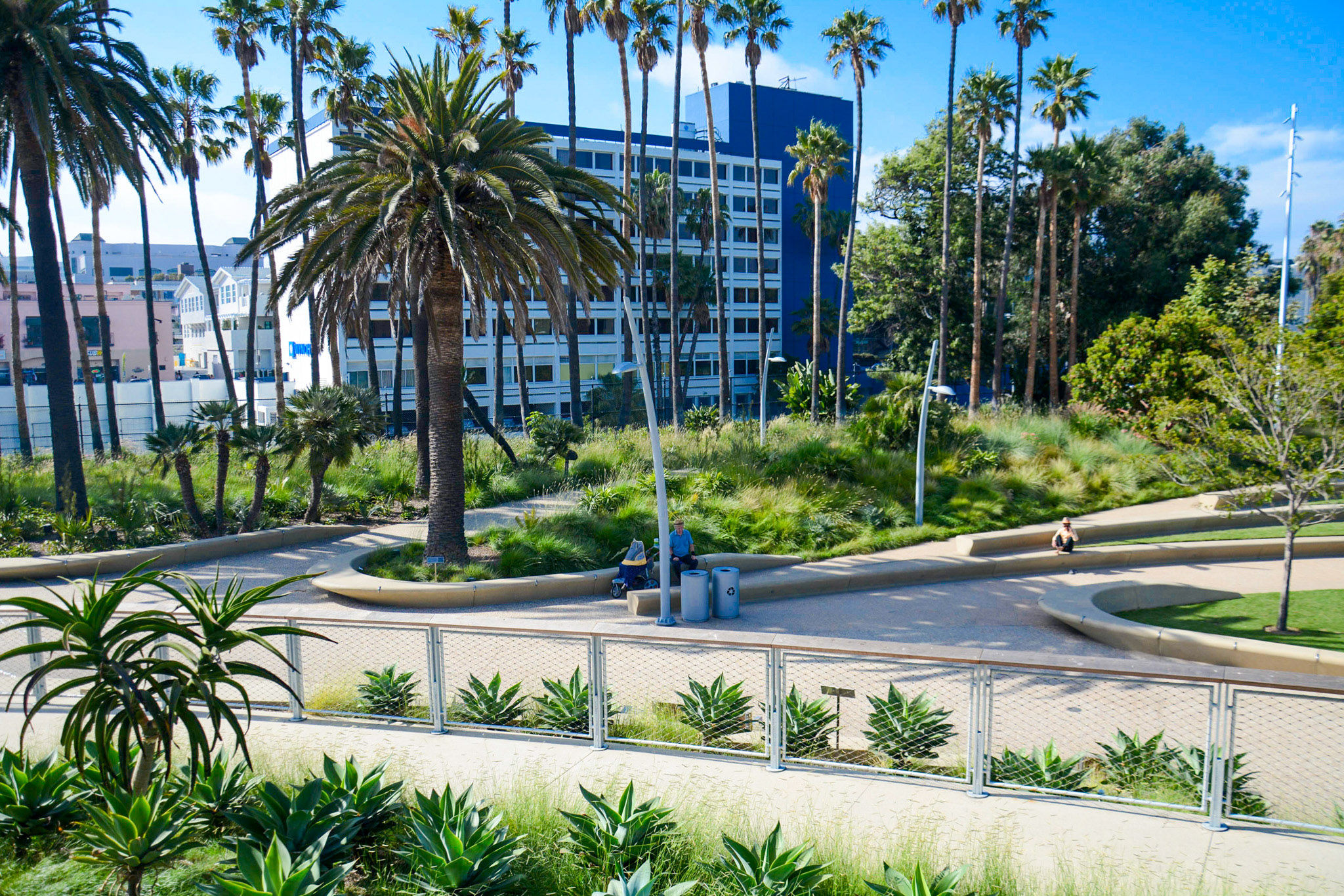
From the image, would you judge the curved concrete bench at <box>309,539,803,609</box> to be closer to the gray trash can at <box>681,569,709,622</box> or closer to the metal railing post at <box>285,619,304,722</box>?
the gray trash can at <box>681,569,709,622</box>

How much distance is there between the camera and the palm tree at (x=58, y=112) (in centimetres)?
1592

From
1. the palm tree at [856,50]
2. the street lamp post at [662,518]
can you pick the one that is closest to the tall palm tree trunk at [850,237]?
the palm tree at [856,50]

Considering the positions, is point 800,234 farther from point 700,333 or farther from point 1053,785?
point 1053,785

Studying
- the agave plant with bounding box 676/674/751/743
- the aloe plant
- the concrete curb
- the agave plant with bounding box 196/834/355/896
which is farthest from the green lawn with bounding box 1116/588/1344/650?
the agave plant with bounding box 196/834/355/896

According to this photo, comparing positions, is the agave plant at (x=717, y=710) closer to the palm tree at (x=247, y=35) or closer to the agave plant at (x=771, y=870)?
the agave plant at (x=771, y=870)

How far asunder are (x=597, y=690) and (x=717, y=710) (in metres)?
1.11

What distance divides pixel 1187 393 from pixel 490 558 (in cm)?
2104

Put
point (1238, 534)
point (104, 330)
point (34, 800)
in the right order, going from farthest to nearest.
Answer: point (104, 330)
point (1238, 534)
point (34, 800)

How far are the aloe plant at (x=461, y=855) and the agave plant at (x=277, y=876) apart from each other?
1.33 ft

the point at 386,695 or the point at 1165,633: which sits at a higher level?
the point at 386,695

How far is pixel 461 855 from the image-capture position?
4.75m

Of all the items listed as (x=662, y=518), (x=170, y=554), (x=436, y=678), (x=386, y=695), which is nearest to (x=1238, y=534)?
(x=662, y=518)

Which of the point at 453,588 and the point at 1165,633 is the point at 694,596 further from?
the point at 1165,633

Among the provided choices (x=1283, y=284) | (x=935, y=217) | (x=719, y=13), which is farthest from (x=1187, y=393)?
(x=719, y=13)
